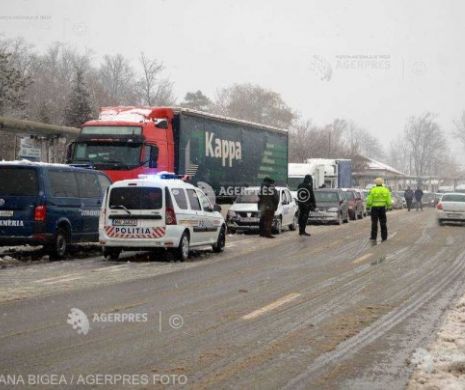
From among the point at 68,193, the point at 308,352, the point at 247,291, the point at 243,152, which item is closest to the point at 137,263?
the point at 68,193

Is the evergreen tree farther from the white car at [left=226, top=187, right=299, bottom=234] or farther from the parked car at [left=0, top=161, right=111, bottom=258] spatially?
the parked car at [left=0, top=161, right=111, bottom=258]

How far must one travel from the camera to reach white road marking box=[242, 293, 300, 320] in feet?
29.2

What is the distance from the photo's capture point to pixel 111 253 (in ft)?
52.3

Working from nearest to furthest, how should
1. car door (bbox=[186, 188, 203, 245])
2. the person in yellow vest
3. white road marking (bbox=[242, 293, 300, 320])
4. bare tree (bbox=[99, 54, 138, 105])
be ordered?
white road marking (bbox=[242, 293, 300, 320])
car door (bbox=[186, 188, 203, 245])
the person in yellow vest
bare tree (bbox=[99, 54, 138, 105])

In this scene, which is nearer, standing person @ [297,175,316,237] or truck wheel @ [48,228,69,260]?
truck wheel @ [48,228,69,260]

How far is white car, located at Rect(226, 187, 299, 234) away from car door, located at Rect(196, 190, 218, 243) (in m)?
6.76

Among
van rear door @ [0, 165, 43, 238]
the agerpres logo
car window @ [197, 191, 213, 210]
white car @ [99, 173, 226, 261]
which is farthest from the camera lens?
the agerpres logo

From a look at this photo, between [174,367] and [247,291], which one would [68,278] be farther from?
[174,367]

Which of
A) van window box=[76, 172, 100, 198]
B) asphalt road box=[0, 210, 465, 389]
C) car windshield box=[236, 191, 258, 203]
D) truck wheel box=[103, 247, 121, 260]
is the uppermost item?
van window box=[76, 172, 100, 198]

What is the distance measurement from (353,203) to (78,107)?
97.5 ft

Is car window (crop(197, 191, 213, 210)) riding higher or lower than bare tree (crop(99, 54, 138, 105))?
lower

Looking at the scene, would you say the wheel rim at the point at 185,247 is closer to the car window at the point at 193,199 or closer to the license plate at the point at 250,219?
the car window at the point at 193,199

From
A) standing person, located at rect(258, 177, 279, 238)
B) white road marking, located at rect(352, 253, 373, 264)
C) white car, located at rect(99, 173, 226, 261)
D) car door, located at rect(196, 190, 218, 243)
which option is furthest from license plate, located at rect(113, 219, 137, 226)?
standing person, located at rect(258, 177, 279, 238)

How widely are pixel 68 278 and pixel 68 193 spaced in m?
3.87
